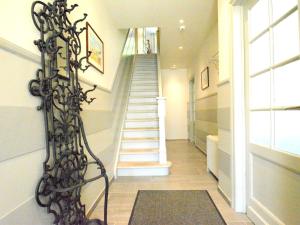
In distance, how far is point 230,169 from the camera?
2373 millimetres

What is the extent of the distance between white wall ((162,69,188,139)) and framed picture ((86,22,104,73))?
5.48 metres

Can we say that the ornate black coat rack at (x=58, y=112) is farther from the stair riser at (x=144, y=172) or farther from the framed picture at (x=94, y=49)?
the stair riser at (x=144, y=172)

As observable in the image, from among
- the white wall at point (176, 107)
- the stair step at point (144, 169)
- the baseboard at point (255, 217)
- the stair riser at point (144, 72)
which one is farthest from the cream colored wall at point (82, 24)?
the white wall at point (176, 107)

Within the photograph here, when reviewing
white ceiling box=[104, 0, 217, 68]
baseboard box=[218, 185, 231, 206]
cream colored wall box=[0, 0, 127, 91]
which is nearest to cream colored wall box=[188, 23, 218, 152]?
white ceiling box=[104, 0, 217, 68]

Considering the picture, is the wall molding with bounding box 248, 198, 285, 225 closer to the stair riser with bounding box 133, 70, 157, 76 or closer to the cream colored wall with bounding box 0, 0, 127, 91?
the cream colored wall with bounding box 0, 0, 127, 91

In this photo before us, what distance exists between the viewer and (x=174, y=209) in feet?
7.79

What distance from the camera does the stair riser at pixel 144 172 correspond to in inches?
143

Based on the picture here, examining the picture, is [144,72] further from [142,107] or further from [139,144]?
[139,144]

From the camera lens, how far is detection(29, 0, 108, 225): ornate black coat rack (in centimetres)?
134

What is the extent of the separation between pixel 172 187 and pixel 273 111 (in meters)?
1.81

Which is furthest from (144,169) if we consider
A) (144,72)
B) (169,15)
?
(144,72)

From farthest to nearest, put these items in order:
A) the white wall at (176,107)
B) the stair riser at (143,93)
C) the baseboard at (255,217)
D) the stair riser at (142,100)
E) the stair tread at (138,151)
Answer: the white wall at (176,107), the stair riser at (143,93), the stair riser at (142,100), the stair tread at (138,151), the baseboard at (255,217)

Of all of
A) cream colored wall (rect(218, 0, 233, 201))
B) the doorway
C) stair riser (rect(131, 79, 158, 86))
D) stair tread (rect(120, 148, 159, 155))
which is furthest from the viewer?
the doorway

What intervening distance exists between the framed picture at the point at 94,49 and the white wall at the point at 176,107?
5481 millimetres
